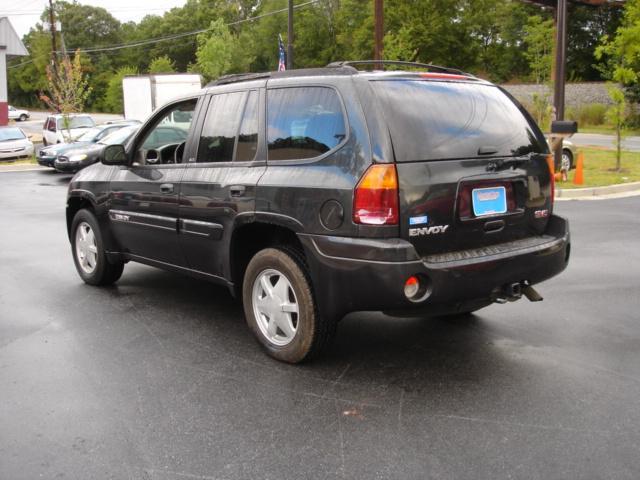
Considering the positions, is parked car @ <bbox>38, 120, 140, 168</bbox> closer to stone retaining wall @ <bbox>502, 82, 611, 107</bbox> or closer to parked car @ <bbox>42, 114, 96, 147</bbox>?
parked car @ <bbox>42, 114, 96, 147</bbox>

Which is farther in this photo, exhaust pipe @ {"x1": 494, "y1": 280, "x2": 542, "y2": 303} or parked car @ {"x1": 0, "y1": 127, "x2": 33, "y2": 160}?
parked car @ {"x1": 0, "y1": 127, "x2": 33, "y2": 160}

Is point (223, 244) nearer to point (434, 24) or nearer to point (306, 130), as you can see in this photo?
point (306, 130)

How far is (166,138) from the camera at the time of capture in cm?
602

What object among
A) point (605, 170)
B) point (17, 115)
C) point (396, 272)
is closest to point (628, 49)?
point (605, 170)

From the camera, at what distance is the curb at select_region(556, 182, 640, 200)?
13266 millimetres

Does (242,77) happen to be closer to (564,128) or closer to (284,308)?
(284,308)

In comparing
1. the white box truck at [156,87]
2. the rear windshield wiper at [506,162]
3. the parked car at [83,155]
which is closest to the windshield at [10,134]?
the white box truck at [156,87]

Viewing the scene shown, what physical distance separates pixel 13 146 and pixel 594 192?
2224 centimetres

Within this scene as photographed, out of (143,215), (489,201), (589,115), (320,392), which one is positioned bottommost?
(320,392)

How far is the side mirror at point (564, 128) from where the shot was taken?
43.9 ft

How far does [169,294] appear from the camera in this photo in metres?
6.46

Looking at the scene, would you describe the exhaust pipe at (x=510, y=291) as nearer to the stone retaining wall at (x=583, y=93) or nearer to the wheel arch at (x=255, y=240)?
the wheel arch at (x=255, y=240)

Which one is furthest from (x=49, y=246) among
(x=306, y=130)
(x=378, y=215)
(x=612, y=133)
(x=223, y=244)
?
(x=612, y=133)

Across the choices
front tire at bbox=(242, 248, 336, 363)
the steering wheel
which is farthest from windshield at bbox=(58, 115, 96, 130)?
front tire at bbox=(242, 248, 336, 363)
